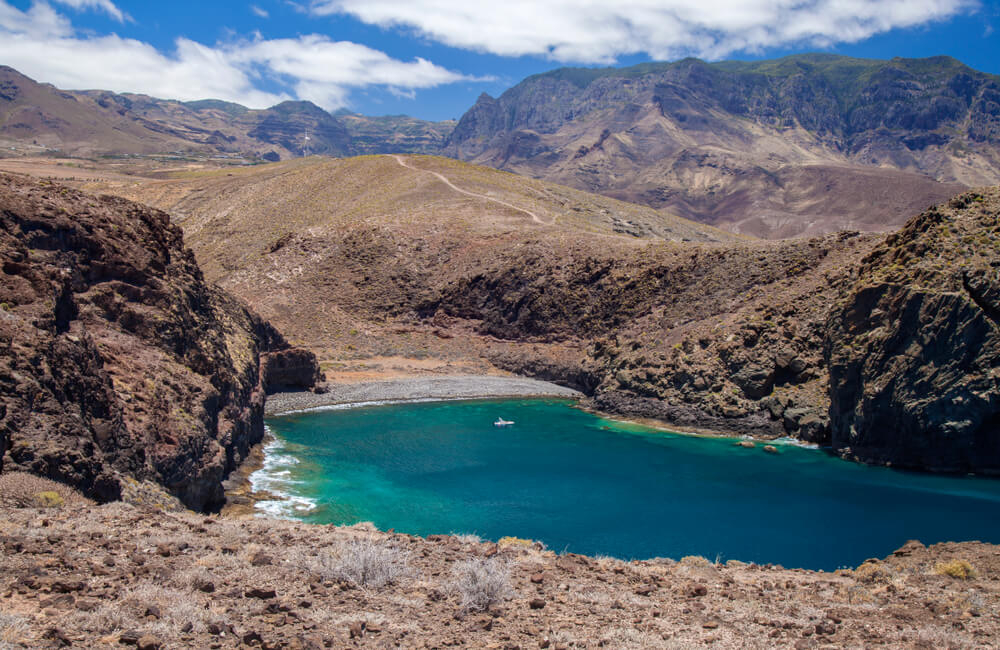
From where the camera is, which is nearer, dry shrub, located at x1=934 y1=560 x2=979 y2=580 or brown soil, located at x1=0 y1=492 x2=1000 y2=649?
brown soil, located at x1=0 y1=492 x2=1000 y2=649

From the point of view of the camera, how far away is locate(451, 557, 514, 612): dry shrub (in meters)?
10.5

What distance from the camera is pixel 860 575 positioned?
14.7 m

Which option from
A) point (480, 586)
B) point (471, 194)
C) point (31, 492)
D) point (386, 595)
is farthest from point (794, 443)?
point (471, 194)

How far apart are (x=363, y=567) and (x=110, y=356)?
14.3 m

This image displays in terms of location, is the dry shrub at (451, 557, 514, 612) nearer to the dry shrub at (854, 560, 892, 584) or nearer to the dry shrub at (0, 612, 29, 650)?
the dry shrub at (0, 612, 29, 650)

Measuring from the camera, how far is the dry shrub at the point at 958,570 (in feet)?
47.0

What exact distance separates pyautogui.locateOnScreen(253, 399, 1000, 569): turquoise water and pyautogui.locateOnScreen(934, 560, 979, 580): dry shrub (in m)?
7.94

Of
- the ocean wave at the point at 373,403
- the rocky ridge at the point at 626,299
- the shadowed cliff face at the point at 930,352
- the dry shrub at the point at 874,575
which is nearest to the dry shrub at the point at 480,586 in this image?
the dry shrub at the point at 874,575

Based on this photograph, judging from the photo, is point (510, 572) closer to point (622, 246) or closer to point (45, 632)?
point (45, 632)

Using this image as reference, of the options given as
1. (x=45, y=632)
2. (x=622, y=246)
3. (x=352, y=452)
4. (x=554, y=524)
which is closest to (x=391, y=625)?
(x=45, y=632)

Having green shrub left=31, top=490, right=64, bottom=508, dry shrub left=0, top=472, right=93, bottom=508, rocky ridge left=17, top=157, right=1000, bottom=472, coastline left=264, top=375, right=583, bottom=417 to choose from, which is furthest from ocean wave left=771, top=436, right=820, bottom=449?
green shrub left=31, top=490, right=64, bottom=508

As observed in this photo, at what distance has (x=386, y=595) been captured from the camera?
35.7 feet

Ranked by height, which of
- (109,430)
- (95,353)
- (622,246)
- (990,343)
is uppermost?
(622,246)

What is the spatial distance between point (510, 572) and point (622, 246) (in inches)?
2224
